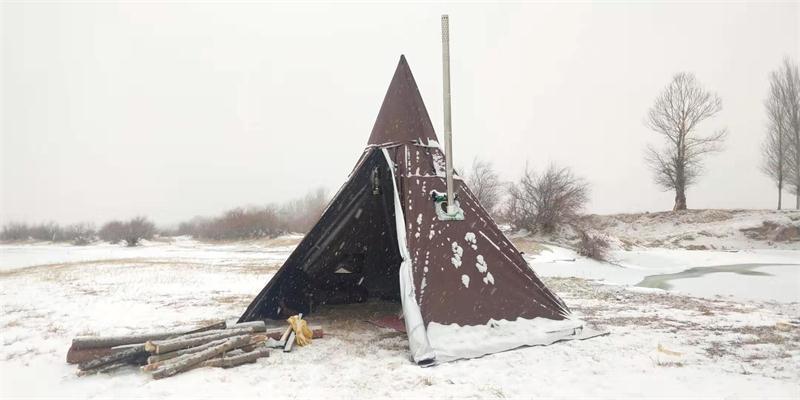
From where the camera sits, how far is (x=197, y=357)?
173 inches

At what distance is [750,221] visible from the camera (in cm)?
2628

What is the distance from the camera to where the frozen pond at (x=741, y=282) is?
10.9m

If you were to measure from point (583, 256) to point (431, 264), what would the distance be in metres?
18.9

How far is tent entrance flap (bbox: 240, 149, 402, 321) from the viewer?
253 inches

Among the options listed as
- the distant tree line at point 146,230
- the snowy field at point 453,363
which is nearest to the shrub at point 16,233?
the distant tree line at point 146,230

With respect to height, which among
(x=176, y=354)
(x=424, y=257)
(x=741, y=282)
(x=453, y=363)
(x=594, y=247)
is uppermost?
(x=424, y=257)

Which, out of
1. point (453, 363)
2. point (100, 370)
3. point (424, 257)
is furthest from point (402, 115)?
point (100, 370)

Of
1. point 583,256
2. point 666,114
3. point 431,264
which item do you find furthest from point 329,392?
point 666,114

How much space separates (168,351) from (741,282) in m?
15.6

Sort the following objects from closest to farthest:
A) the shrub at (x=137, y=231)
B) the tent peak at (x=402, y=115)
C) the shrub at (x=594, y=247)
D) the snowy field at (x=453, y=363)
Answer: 1. the snowy field at (x=453, y=363)
2. the tent peak at (x=402, y=115)
3. the shrub at (x=594, y=247)
4. the shrub at (x=137, y=231)

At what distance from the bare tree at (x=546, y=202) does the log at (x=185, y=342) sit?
84.5 ft

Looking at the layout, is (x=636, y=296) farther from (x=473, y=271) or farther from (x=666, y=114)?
(x=666, y=114)

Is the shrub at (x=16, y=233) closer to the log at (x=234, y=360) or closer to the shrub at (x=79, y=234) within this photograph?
the shrub at (x=79, y=234)

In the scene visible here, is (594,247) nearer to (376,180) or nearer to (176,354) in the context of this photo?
(376,180)
